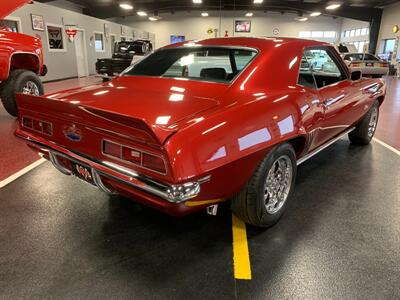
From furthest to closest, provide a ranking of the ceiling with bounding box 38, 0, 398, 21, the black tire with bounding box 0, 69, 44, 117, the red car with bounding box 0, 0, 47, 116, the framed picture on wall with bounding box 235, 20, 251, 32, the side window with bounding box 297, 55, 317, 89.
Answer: the framed picture on wall with bounding box 235, 20, 251, 32
the ceiling with bounding box 38, 0, 398, 21
the black tire with bounding box 0, 69, 44, 117
the red car with bounding box 0, 0, 47, 116
the side window with bounding box 297, 55, 317, 89

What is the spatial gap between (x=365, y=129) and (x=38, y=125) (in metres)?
4.19

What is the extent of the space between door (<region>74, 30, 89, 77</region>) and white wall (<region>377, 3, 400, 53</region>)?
1922 cm

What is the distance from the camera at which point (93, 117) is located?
1.88m

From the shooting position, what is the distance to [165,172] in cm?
161

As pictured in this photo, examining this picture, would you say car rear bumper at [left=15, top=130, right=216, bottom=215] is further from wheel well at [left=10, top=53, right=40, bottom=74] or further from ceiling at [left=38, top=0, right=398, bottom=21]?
ceiling at [left=38, top=0, right=398, bottom=21]

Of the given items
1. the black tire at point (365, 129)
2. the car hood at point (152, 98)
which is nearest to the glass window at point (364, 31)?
the black tire at point (365, 129)

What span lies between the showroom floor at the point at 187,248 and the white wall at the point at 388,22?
22371mm

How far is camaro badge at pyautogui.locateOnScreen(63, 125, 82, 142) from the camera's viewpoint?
2.02m

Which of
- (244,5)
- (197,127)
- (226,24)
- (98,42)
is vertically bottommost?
(197,127)

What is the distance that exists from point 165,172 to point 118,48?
1289 centimetres

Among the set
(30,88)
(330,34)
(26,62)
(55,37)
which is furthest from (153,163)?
(330,34)

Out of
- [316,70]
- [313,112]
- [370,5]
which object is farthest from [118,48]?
[370,5]

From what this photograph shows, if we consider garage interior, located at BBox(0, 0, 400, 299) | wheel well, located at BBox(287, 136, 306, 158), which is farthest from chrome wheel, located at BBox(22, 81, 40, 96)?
wheel well, located at BBox(287, 136, 306, 158)

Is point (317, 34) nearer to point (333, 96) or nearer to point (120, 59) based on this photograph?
point (120, 59)
